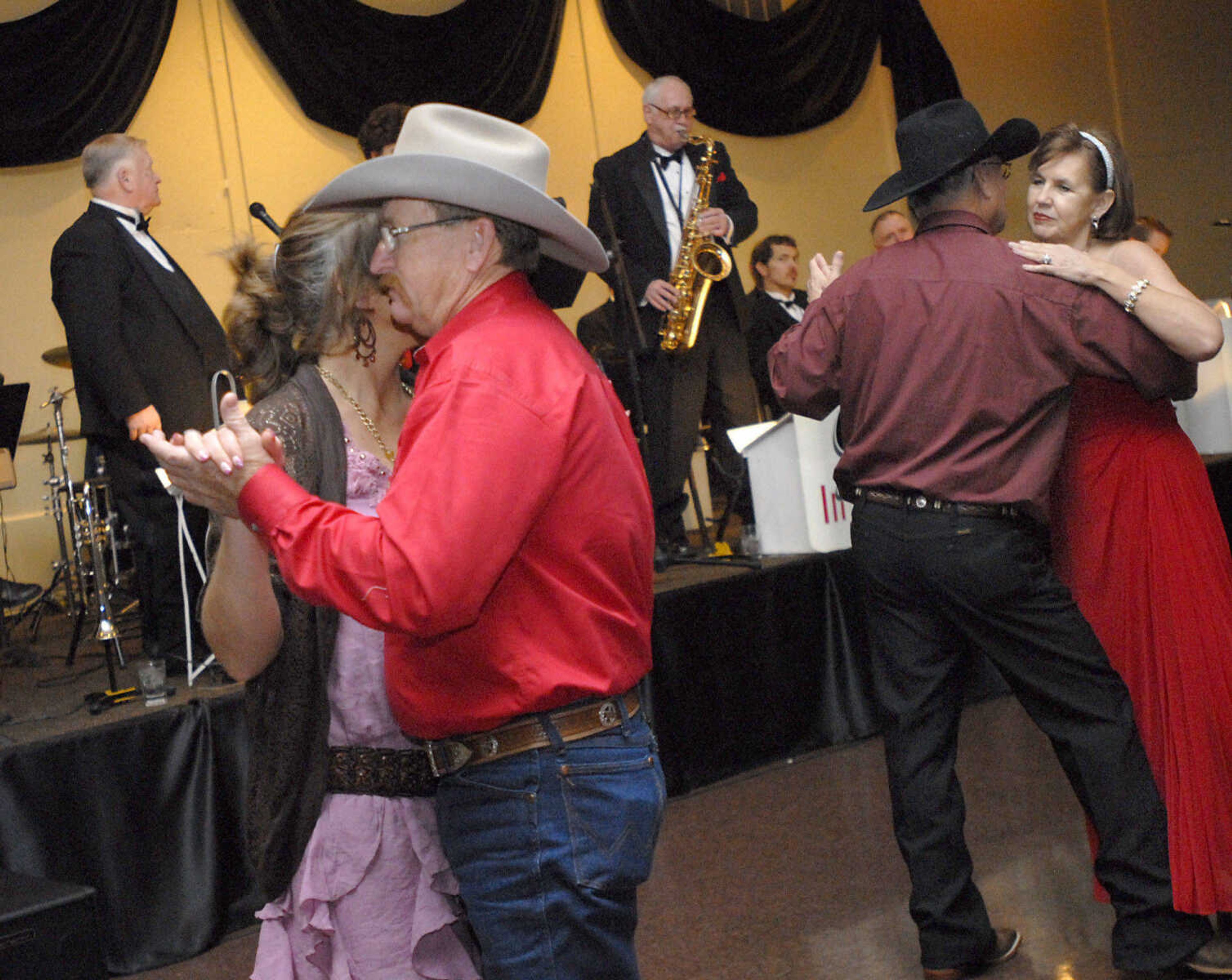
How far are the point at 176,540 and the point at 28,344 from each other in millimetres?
2980

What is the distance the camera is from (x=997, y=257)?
2707 mm

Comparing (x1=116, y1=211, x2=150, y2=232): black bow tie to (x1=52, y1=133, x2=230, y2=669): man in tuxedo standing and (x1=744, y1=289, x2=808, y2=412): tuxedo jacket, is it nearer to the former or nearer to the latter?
(x1=52, y1=133, x2=230, y2=669): man in tuxedo standing

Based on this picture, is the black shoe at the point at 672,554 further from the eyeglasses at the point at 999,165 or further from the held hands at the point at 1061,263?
the held hands at the point at 1061,263

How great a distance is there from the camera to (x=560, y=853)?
5.29 ft

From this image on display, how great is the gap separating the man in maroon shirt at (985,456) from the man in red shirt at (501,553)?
117cm

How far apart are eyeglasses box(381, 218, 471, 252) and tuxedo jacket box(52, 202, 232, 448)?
9.90 ft

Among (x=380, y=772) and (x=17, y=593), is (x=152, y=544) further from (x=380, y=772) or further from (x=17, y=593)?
(x=380, y=772)

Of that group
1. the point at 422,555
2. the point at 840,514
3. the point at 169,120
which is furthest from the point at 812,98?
the point at 422,555

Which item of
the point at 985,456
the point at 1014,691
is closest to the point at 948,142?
the point at 985,456

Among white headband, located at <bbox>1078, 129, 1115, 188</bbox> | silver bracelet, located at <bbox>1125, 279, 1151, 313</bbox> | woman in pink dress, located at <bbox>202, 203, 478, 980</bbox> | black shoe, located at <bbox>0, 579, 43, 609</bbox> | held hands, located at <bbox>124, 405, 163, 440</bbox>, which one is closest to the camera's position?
woman in pink dress, located at <bbox>202, 203, 478, 980</bbox>

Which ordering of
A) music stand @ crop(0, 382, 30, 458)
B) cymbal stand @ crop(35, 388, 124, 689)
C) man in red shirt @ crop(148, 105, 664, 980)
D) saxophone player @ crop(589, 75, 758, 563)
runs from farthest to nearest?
saxophone player @ crop(589, 75, 758, 563) < music stand @ crop(0, 382, 30, 458) < cymbal stand @ crop(35, 388, 124, 689) < man in red shirt @ crop(148, 105, 664, 980)

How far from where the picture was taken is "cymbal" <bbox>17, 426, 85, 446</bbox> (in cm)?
631

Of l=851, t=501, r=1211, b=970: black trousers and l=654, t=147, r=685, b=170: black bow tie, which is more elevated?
l=654, t=147, r=685, b=170: black bow tie

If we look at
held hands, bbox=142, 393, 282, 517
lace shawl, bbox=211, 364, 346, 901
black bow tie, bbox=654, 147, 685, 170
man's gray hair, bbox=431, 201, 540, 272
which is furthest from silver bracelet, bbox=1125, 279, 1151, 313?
black bow tie, bbox=654, 147, 685, 170
